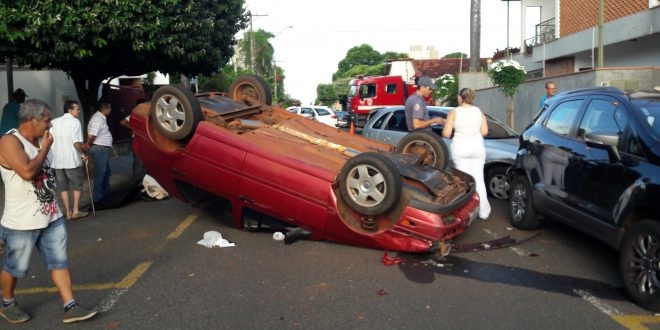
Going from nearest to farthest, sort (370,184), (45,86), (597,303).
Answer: (597,303) → (370,184) → (45,86)

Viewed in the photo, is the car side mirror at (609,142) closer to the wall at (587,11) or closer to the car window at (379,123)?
the car window at (379,123)

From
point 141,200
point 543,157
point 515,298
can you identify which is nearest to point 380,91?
point 141,200

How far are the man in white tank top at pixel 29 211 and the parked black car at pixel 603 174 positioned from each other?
4158mm

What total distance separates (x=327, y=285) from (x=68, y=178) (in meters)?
4.90

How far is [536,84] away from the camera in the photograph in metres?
18.3

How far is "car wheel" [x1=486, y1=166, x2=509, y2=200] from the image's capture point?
9008 millimetres

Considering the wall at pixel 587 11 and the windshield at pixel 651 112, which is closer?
the windshield at pixel 651 112

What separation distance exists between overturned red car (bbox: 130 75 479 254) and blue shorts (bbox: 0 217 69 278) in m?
2.19

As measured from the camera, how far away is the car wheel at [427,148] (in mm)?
7133

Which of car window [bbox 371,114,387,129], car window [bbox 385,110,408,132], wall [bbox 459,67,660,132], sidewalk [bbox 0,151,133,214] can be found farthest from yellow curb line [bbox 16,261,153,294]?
wall [bbox 459,67,660,132]

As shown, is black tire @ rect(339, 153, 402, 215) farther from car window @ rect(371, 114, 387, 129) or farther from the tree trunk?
the tree trunk

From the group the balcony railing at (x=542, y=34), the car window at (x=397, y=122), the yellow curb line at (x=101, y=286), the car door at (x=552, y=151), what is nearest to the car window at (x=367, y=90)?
the balcony railing at (x=542, y=34)

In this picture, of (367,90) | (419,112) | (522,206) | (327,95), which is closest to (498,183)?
(419,112)

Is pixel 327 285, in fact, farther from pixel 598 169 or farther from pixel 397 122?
pixel 397 122
